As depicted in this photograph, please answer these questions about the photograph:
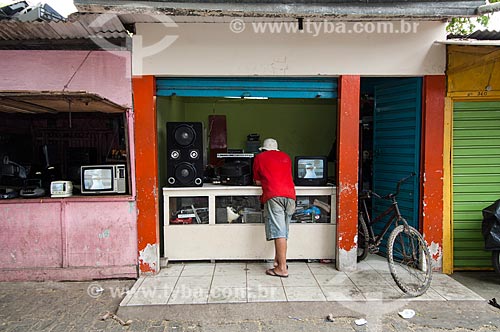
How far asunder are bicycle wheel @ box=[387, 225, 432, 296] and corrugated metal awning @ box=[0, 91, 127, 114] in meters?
3.58

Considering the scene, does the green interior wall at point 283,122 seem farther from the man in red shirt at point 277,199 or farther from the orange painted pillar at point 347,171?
the man in red shirt at point 277,199

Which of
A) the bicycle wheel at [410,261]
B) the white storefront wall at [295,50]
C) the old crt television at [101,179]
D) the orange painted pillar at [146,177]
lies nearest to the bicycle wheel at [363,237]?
the bicycle wheel at [410,261]

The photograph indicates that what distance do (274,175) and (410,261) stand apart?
6.67ft

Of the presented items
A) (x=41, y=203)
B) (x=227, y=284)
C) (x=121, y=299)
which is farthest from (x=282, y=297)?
(x=41, y=203)

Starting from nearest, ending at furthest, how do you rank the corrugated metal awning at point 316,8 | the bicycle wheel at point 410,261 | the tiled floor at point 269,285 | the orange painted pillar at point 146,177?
the corrugated metal awning at point 316,8, the tiled floor at point 269,285, the bicycle wheel at point 410,261, the orange painted pillar at point 146,177

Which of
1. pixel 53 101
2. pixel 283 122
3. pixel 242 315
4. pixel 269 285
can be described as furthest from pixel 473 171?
pixel 53 101

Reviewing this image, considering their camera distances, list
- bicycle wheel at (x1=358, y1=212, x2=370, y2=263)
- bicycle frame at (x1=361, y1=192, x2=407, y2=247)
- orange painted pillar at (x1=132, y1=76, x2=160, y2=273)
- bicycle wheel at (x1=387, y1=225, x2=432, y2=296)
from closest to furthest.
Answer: bicycle wheel at (x1=387, y1=225, x2=432, y2=296)
bicycle frame at (x1=361, y1=192, x2=407, y2=247)
orange painted pillar at (x1=132, y1=76, x2=160, y2=273)
bicycle wheel at (x1=358, y1=212, x2=370, y2=263)

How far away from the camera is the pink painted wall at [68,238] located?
14.8 ft

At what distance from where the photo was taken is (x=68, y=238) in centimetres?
454

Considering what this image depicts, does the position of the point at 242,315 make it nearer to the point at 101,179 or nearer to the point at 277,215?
the point at 277,215

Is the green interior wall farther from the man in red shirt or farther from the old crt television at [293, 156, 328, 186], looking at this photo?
the man in red shirt

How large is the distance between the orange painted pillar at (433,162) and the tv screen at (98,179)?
158 inches

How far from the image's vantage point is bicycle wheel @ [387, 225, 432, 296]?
4.08 metres

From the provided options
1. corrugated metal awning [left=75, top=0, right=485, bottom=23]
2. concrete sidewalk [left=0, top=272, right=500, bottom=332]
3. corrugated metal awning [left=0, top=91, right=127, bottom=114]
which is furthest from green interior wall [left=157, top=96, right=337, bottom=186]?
concrete sidewalk [left=0, top=272, right=500, bottom=332]
